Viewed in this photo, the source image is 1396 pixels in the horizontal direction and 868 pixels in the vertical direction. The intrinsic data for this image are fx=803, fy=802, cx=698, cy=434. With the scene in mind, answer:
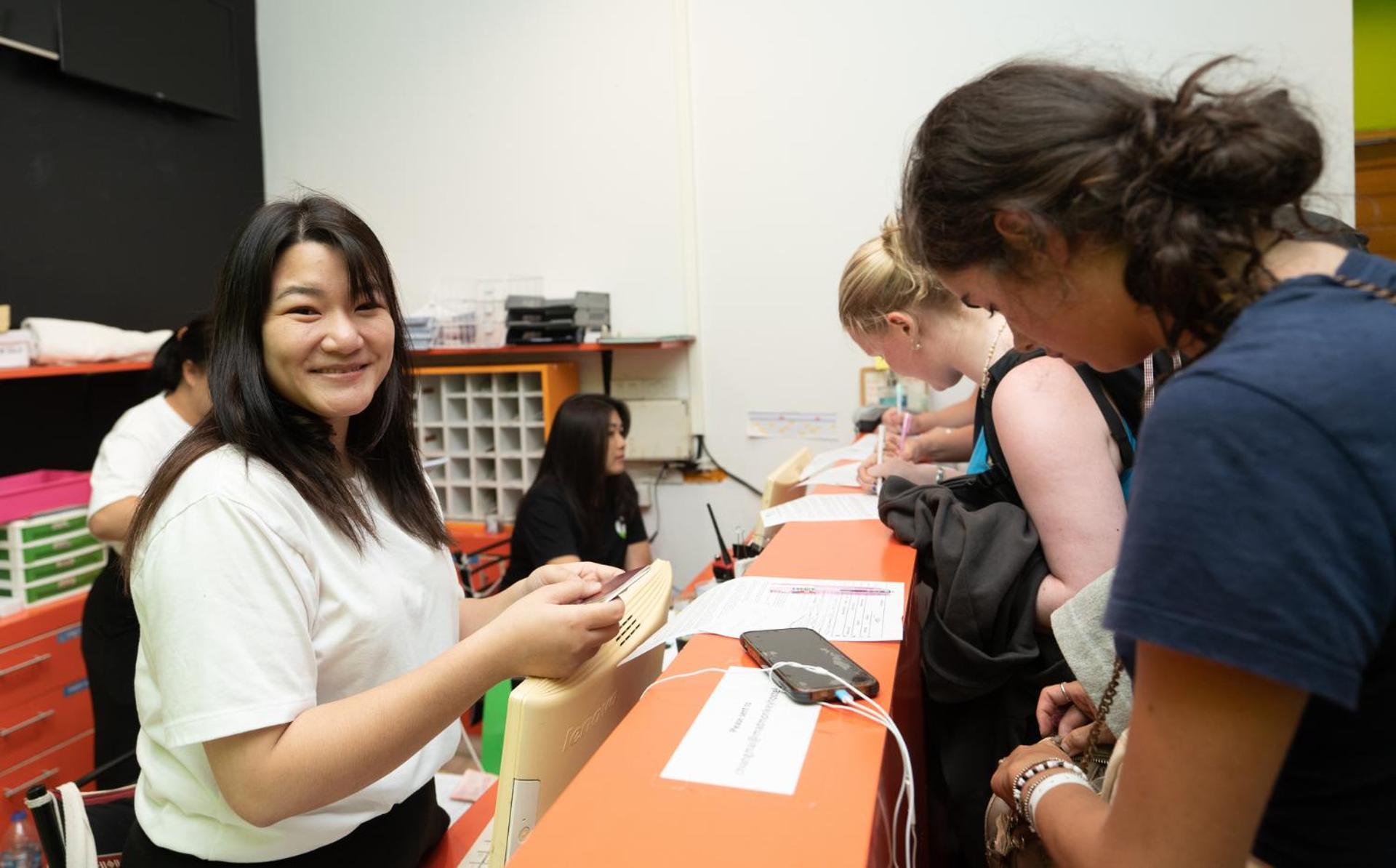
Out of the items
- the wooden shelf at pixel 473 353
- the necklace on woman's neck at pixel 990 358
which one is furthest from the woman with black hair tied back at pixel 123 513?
the necklace on woman's neck at pixel 990 358

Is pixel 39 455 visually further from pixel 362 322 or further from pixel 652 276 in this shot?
pixel 362 322

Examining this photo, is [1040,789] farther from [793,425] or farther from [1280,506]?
[793,425]

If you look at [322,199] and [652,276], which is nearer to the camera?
[322,199]

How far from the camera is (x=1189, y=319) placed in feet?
2.00

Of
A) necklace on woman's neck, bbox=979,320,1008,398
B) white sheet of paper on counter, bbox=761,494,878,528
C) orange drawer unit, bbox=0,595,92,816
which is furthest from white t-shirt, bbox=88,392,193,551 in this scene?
necklace on woman's neck, bbox=979,320,1008,398

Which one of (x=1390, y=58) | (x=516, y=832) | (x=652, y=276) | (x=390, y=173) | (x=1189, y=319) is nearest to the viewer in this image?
(x=1189, y=319)

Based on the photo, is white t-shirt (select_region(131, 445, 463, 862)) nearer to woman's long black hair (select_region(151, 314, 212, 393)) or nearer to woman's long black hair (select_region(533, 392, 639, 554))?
woman's long black hair (select_region(151, 314, 212, 393))

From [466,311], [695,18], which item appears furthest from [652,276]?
[695,18]

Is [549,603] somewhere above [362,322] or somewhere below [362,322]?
below

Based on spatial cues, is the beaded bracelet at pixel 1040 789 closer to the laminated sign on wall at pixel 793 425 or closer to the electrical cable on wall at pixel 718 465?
the laminated sign on wall at pixel 793 425

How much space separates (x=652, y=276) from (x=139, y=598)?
10.1 feet

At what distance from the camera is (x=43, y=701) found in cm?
267

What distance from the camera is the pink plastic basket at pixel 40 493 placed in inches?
105

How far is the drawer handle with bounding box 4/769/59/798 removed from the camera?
8.17ft
